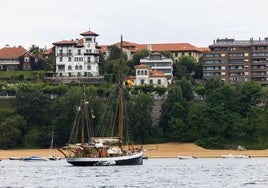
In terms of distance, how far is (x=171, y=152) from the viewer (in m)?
163

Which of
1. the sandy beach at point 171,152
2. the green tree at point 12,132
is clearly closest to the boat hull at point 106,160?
the sandy beach at point 171,152

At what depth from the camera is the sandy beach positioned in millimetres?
160875

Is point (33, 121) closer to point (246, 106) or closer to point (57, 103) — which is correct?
point (57, 103)

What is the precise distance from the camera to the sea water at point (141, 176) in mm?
92000

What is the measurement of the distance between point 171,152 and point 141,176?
196 feet

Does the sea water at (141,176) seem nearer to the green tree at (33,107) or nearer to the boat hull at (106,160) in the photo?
the boat hull at (106,160)

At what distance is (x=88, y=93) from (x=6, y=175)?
2496 inches

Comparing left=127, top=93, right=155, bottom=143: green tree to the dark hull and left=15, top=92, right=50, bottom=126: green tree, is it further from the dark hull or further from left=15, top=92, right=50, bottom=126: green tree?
the dark hull

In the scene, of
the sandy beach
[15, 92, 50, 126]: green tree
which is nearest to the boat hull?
the sandy beach

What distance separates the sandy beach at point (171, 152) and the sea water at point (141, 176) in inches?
1180

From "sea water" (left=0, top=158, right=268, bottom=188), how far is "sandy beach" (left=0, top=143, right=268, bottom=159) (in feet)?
98.3

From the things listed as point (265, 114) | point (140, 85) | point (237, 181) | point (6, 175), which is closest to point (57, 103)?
point (140, 85)

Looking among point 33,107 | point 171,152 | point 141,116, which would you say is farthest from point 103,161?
point 33,107

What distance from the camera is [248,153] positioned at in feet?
529
